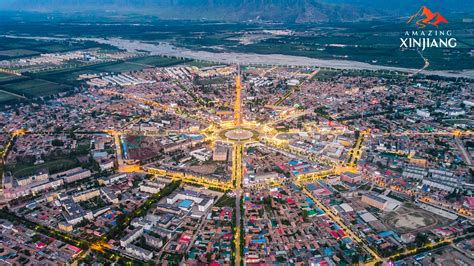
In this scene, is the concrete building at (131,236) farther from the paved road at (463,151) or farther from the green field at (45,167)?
the paved road at (463,151)

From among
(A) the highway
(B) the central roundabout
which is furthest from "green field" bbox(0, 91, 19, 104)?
(A) the highway

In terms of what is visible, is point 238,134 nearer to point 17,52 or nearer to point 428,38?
point 17,52

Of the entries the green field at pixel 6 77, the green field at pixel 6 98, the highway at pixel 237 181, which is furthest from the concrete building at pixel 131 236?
the green field at pixel 6 77

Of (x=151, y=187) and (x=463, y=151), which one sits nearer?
(x=151, y=187)

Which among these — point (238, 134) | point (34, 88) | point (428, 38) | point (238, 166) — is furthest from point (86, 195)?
point (428, 38)

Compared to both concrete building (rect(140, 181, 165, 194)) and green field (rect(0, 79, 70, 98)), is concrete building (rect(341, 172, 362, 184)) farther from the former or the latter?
green field (rect(0, 79, 70, 98))
